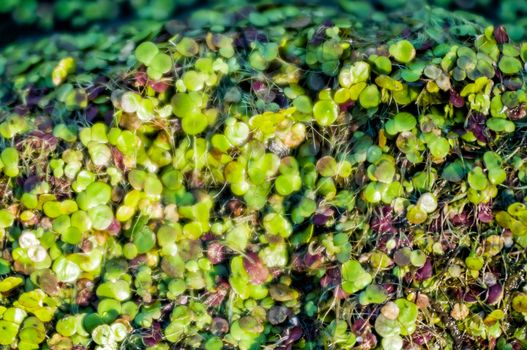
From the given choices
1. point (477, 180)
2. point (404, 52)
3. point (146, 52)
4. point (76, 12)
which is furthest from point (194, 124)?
point (76, 12)

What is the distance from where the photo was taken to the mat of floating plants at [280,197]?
4.99ft

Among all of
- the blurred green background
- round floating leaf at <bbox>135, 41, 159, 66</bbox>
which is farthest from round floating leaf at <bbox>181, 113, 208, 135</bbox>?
the blurred green background

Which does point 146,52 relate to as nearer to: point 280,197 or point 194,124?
point 194,124

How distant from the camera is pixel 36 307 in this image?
165 centimetres

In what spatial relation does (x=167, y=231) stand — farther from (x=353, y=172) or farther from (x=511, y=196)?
(x=511, y=196)

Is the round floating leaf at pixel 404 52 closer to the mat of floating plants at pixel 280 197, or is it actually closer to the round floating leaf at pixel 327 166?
the mat of floating plants at pixel 280 197

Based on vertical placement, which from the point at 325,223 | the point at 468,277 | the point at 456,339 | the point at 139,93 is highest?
the point at 139,93

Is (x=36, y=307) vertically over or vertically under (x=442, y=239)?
under

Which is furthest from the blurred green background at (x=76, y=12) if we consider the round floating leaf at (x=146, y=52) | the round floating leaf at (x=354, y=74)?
the round floating leaf at (x=146, y=52)

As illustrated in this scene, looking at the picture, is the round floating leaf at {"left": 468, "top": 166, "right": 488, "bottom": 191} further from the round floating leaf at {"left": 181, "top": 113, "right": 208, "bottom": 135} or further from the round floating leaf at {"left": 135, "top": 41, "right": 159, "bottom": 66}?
the round floating leaf at {"left": 135, "top": 41, "right": 159, "bottom": 66}

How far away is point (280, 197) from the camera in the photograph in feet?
5.26

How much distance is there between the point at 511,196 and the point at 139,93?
3.03 feet

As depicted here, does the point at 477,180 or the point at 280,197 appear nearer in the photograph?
the point at 477,180

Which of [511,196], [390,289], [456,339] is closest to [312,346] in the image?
[390,289]
